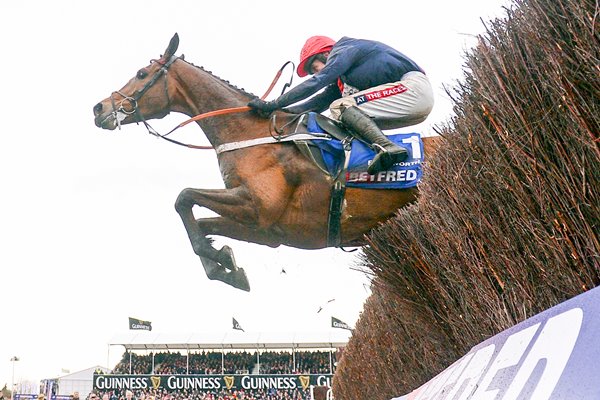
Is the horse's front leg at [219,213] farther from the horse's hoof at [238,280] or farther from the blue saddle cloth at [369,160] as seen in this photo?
the blue saddle cloth at [369,160]

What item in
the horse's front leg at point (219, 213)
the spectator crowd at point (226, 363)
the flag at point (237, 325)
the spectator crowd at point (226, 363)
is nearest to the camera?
the horse's front leg at point (219, 213)

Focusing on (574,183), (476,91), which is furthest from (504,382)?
(476,91)

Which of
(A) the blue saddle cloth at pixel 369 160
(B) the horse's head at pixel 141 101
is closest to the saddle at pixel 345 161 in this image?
(A) the blue saddle cloth at pixel 369 160

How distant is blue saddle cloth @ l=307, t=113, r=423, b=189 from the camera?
5.47m

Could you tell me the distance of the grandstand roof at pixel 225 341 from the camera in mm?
39031

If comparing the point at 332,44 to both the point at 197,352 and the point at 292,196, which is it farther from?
the point at 197,352

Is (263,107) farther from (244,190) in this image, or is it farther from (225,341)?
(225,341)

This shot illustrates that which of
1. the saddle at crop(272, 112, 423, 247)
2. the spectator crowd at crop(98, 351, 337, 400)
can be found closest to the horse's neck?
the saddle at crop(272, 112, 423, 247)

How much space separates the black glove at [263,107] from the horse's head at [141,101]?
0.86 metres

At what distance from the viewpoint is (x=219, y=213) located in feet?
19.1

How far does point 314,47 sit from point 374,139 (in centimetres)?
109

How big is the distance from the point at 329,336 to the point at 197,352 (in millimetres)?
7803

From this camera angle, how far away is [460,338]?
4.40 meters

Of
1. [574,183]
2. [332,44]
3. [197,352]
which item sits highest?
[332,44]
